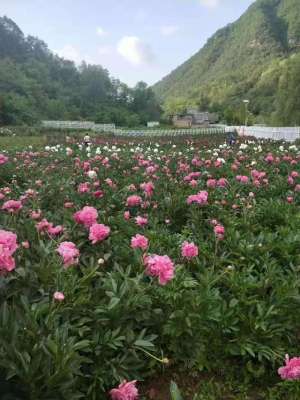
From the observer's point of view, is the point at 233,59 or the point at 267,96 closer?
the point at 267,96

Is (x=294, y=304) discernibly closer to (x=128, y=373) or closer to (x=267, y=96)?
(x=128, y=373)

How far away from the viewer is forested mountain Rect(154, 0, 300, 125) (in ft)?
257

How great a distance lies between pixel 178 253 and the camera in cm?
331

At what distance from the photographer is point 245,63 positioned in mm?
108000

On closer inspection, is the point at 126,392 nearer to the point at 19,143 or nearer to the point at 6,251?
the point at 6,251

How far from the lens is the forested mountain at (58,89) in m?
67.3

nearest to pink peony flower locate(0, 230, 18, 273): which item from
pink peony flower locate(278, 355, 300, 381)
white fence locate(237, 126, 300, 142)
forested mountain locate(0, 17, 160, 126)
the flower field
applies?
the flower field

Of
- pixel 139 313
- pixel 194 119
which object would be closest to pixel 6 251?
pixel 139 313

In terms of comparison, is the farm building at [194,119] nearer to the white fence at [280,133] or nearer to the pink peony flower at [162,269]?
the white fence at [280,133]

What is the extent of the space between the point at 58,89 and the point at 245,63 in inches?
1970

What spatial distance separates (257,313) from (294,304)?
0.29 meters

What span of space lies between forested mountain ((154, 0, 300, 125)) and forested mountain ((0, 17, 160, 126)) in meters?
17.6

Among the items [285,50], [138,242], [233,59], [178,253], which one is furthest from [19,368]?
[233,59]

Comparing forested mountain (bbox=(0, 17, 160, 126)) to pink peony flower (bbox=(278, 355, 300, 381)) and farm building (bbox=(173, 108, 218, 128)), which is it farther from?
pink peony flower (bbox=(278, 355, 300, 381))
